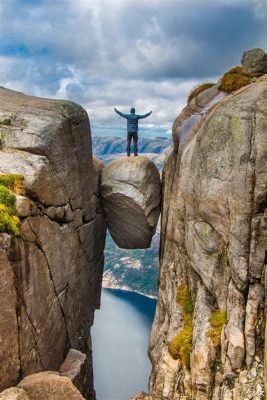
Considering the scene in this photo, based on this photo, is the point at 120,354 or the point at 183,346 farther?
the point at 120,354

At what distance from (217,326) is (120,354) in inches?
5008

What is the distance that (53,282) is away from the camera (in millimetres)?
23125

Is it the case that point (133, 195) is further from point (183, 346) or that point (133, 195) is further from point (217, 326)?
point (217, 326)

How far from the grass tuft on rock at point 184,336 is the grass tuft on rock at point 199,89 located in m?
16.2

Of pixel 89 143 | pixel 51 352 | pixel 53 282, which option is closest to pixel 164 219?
pixel 89 143

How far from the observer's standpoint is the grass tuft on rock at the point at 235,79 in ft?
83.7

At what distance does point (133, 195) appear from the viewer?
104ft

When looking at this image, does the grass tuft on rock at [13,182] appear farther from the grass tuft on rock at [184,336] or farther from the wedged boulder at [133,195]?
the wedged boulder at [133,195]

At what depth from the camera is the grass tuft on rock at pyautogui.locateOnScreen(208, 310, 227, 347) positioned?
61.7 feet

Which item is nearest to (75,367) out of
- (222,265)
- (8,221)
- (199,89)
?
(8,221)

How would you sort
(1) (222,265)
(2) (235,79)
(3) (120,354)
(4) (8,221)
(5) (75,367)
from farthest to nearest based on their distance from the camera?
(3) (120,354) < (2) (235,79) < (5) (75,367) < (1) (222,265) < (4) (8,221)

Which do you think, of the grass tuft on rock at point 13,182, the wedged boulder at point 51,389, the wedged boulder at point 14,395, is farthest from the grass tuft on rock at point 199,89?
the wedged boulder at point 14,395

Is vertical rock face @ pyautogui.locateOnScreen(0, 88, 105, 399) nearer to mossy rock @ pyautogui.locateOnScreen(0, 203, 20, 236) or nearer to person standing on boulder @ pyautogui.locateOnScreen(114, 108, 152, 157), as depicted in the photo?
mossy rock @ pyautogui.locateOnScreen(0, 203, 20, 236)

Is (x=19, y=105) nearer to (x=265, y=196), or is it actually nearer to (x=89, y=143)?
(x=89, y=143)
